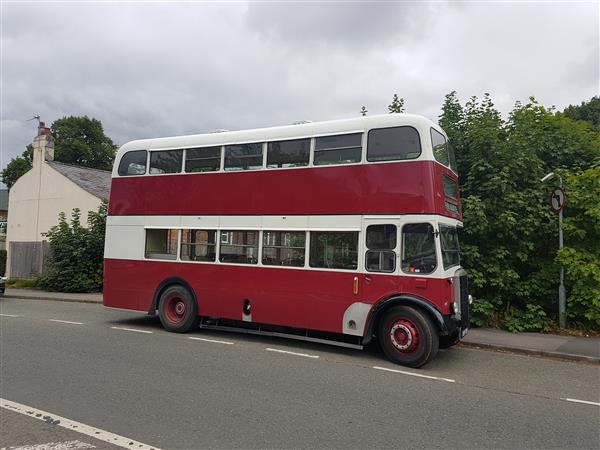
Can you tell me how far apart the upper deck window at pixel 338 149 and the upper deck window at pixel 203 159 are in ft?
7.47

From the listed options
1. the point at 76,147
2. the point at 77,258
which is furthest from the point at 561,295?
the point at 76,147

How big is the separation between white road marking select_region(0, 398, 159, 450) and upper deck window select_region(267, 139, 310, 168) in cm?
541

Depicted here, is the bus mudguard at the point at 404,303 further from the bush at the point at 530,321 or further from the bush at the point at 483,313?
the bush at the point at 530,321

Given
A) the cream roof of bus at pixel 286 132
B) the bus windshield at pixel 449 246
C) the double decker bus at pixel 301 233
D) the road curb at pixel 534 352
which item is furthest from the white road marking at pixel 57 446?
the road curb at pixel 534 352

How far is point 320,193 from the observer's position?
8133 millimetres

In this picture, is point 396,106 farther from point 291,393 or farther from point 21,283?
point 21,283

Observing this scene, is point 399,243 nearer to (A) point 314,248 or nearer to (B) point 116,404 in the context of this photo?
(A) point 314,248

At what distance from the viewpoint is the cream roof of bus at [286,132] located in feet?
24.7

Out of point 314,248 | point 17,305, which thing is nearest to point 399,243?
point 314,248

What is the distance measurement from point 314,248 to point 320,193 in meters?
0.99

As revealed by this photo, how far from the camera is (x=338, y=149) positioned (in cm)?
808

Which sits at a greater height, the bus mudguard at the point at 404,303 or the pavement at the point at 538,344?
the bus mudguard at the point at 404,303

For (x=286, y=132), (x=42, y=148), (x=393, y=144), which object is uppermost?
(x=42, y=148)

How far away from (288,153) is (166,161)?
3.04m
